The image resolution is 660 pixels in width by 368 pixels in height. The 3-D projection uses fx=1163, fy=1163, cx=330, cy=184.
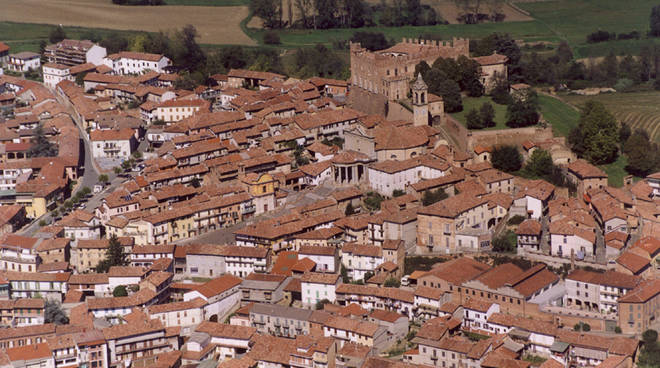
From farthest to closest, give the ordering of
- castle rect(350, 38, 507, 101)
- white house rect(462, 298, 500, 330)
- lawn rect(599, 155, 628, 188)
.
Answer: castle rect(350, 38, 507, 101), lawn rect(599, 155, 628, 188), white house rect(462, 298, 500, 330)

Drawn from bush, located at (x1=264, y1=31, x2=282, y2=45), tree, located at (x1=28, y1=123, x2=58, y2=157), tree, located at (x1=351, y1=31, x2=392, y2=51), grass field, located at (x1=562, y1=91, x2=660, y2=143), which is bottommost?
tree, located at (x1=28, y1=123, x2=58, y2=157)

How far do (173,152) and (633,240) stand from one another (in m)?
23.1

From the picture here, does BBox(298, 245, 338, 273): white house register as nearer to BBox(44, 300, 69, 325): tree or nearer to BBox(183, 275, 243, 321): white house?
BBox(183, 275, 243, 321): white house

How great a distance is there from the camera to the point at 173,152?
192 feet

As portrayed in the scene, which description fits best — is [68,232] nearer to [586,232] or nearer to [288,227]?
[288,227]

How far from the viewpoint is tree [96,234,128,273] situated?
50406 millimetres

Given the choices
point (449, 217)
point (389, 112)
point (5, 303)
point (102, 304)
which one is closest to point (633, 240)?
point (449, 217)

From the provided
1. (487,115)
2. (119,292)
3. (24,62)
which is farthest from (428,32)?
(119,292)

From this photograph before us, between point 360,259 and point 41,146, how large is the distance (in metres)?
21.7

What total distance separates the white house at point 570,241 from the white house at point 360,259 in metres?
7.19

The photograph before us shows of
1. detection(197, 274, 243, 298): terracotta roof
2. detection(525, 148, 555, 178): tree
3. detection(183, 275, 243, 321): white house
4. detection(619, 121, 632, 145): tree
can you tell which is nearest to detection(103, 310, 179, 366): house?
detection(183, 275, 243, 321): white house

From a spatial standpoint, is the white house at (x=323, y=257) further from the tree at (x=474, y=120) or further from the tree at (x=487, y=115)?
the tree at (x=487, y=115)

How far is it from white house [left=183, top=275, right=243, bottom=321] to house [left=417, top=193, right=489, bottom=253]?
321 inches

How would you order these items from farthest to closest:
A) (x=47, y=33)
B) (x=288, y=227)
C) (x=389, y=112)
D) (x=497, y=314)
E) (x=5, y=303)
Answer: (x=47, y=33)
(x=389, y=112)
(x=288, y=227)
(x=5, y=303)
(x=497, y=314)
